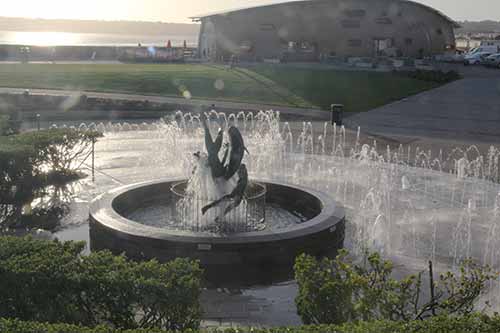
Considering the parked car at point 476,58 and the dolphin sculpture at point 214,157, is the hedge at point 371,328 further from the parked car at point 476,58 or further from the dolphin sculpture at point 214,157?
the parked car at point 476,58

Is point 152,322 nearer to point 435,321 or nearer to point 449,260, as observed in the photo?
point 435,321

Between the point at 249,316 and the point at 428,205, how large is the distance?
297 inches

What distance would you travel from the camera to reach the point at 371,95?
38562 millimetres

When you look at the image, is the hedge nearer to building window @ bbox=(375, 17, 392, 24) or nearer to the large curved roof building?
the large curved roof building

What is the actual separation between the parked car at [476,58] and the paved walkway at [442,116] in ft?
82.5

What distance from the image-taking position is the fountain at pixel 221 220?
10266mm

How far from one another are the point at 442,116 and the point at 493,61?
40.4 m

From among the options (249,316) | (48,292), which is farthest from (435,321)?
(48,292)

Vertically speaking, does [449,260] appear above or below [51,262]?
below

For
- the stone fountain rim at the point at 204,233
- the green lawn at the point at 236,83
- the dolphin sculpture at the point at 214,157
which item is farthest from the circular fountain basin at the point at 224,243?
the green lawn at the point at 236,83

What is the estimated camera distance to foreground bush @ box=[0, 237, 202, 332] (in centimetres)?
714

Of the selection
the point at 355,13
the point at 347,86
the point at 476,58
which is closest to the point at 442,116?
the point at 347,86

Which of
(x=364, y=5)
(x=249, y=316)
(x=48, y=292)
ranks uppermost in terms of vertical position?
(x=364, y=5)

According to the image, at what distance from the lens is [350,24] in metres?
70.2
